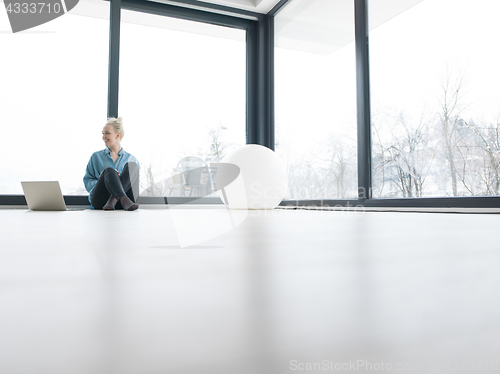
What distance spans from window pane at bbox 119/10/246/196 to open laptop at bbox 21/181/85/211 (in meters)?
1.40

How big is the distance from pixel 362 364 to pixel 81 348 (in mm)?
70

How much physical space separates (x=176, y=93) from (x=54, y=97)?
1.12 m

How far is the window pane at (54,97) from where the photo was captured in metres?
3.22

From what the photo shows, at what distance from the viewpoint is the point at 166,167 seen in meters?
3.70

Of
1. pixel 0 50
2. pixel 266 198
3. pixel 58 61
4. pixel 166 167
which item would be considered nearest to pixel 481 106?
pixel 266 198

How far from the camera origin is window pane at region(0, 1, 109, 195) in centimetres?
322

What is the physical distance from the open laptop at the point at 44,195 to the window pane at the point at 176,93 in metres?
1.40

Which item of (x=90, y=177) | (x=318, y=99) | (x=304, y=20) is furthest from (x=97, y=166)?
(x=304, y=20)

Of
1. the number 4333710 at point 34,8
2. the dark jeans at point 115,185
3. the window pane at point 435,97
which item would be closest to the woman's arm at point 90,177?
the dark jeans at point 115,185

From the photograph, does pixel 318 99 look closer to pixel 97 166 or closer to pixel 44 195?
pixel 97 166

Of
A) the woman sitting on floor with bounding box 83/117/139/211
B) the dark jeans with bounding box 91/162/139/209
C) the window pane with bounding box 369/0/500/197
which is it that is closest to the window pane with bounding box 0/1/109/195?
the woman sitting on floor with bounding box 83/117/139/211

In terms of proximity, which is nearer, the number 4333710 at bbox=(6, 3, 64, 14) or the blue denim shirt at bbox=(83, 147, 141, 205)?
the blue denim shirt at bbox=(83, 147, 141, 205)

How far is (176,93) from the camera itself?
12.5 ft

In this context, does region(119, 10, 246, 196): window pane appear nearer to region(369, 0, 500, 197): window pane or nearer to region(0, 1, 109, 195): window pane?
region(0, 1, 109, 195): window pane
